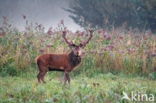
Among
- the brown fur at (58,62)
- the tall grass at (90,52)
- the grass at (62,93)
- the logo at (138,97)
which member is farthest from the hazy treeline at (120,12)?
the logo at (138,97)

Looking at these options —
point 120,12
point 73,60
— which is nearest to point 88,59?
point 73,60

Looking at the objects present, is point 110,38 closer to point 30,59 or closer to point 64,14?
point 30,59

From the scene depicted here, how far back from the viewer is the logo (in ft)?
26.1

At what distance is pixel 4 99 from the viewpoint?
25.7 ft

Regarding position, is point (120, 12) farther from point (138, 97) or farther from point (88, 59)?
point (138, 97)

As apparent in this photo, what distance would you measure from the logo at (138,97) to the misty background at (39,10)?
46.7 metres

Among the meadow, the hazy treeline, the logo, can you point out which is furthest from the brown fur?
the hazy treeline

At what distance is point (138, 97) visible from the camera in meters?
8.09

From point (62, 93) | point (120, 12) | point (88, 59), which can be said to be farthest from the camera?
point (120, 12)

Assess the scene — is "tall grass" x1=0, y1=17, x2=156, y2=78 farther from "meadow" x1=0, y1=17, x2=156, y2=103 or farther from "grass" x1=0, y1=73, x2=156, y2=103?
"grass" x1=0, y1=73, x2=156, y2=103

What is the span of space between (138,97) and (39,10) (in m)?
53.1

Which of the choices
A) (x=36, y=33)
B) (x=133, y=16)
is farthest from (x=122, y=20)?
(x=36, y=33)

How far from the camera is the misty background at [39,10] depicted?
5562cm

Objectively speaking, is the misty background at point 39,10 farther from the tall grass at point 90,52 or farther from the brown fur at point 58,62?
the brown fur at point 58,62
